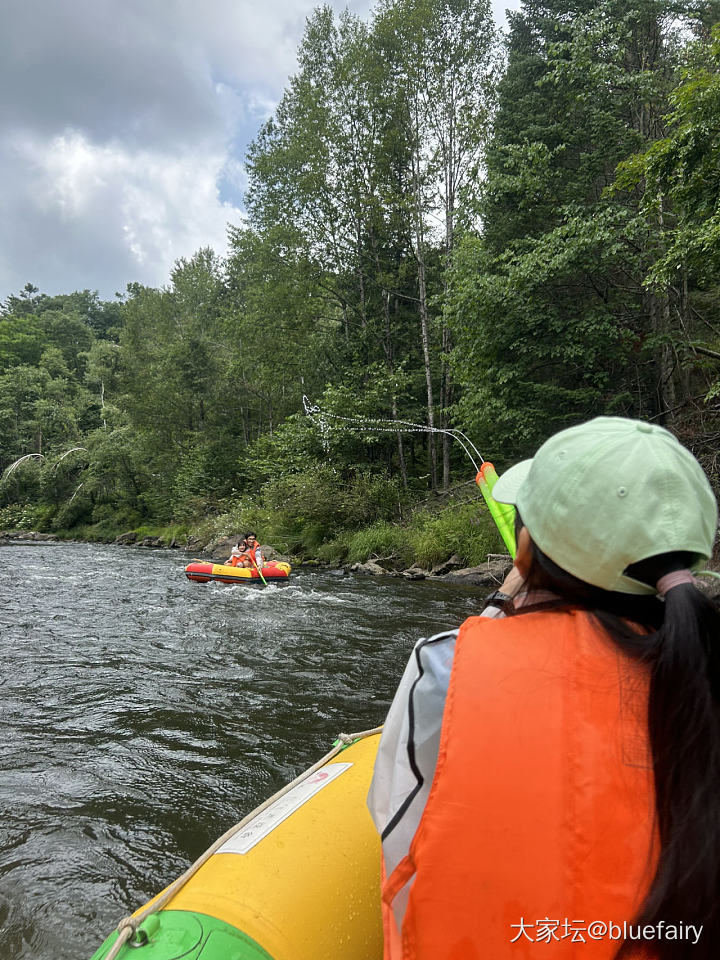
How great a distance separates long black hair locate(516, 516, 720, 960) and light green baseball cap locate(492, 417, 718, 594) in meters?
0.08

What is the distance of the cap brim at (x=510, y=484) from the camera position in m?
1.39

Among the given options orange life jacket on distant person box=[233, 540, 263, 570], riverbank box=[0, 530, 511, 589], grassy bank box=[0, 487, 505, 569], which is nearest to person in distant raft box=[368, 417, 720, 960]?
riverbank box=[0, 530, 511, 589]

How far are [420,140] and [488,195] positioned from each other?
5.05 meters

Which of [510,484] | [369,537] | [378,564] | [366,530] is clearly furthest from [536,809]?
[366,530]

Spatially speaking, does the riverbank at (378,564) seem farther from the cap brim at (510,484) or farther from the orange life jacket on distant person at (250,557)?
the cap brim at (510,484)

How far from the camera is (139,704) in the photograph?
4430 millimetres

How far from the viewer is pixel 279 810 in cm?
186

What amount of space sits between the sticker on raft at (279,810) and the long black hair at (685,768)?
1.19 m

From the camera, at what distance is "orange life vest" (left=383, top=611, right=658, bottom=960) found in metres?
0.79

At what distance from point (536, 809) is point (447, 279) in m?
14.1

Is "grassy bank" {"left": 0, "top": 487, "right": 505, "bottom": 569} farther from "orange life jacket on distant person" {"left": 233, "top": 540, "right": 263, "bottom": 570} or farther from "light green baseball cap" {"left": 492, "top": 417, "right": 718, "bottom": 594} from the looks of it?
"light green baseball cap" {"left": 492, "top": 417, "right": 718, "bottom": 594}

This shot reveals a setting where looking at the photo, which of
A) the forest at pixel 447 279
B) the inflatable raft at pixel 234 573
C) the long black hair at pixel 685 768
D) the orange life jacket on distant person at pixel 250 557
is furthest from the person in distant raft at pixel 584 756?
the orange life jacket on distant person at pixel 250 557

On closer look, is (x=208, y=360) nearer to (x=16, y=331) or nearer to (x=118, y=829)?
(x=118, y=829)

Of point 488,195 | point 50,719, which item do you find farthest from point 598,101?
point 50,719
